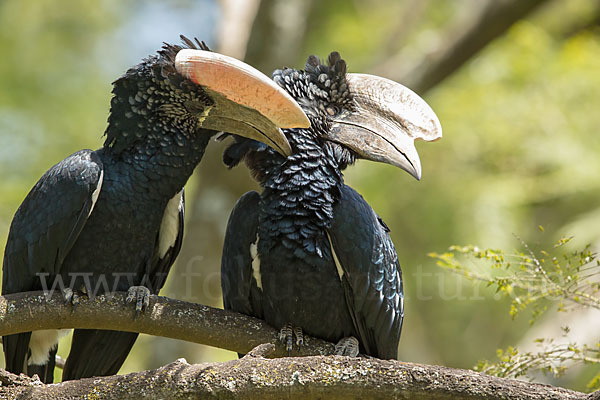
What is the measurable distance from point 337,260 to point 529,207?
805 cm

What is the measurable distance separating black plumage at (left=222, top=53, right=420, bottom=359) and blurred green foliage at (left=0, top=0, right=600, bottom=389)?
4.06 m

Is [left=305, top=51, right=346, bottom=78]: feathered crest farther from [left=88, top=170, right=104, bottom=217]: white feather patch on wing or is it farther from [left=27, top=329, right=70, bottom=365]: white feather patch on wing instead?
[left=27, top=329, right=70, bottom=365]: white feather patch on wing

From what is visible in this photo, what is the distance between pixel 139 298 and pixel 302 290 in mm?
969

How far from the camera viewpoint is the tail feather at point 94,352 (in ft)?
16.5

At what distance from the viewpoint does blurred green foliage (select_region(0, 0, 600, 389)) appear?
31.6 feet

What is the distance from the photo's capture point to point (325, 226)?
4484 millimetres

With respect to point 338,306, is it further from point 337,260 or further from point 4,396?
point 4,396

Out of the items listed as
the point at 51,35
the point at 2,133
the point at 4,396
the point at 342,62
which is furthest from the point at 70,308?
the point at 51,35

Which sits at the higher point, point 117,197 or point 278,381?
point 117,197

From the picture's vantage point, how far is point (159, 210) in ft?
15.9

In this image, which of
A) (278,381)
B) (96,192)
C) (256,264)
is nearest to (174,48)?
(96,192)

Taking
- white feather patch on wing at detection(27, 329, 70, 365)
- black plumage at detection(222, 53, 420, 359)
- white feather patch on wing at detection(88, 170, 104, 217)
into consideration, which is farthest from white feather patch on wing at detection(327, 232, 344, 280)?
white feather patch on wing at detection(27, 329, 70, 365)

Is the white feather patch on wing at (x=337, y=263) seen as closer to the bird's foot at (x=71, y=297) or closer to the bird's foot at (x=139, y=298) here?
the bird's foot at (x=139, y=298)

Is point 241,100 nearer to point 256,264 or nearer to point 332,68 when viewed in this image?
point 332,68
